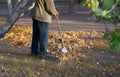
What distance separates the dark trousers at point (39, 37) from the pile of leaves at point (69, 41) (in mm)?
376

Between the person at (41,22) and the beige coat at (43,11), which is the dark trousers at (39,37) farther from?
the beige coat at (43,11)

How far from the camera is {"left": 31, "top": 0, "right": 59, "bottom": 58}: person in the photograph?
745cm

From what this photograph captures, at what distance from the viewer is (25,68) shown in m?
6.80

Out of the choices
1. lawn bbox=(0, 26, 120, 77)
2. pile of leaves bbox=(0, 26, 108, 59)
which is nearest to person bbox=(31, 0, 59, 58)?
lawn bbox=(0, 26, 120, 77)

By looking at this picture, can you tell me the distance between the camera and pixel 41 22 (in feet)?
24.8

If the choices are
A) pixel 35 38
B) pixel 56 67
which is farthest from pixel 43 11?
pixel 56 67

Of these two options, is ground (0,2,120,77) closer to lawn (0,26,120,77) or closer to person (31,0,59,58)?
lawn (0,26,120,77)

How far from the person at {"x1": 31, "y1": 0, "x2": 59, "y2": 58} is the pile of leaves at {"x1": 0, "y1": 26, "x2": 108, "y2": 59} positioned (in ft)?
1.31

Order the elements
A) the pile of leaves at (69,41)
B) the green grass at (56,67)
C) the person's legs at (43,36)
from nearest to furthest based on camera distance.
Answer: the green grass at (56,67) < the person's legs at (43,36) < the pile of leaves at (69,41)

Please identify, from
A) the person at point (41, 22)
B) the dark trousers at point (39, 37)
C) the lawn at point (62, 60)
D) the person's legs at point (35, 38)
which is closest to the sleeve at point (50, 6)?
the person at point (41, 22)

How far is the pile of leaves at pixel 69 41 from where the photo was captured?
27.7 ft

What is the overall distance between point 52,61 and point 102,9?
5.57m

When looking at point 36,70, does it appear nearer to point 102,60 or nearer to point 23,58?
point 23,58

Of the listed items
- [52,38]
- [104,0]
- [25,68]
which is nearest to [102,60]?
[25,68]
